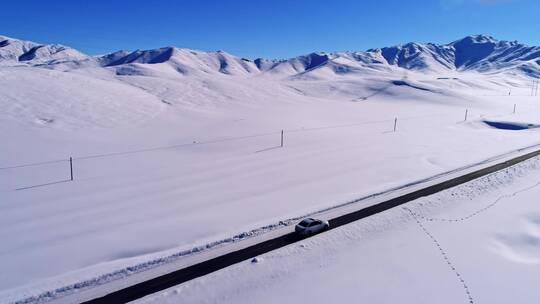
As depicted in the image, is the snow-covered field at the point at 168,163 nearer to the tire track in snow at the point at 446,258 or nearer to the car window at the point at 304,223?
the car window at the point at 304,223

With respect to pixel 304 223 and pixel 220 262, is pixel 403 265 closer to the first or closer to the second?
pixel 304 223

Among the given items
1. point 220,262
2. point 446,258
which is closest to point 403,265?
point 446,258

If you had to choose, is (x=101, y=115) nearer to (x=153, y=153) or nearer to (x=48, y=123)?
(x=48, y=123)

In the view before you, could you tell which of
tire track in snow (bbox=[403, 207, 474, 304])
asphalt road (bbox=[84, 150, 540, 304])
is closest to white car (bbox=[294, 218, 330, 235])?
asphalt road (bbox=[84, 150, 540, 304])

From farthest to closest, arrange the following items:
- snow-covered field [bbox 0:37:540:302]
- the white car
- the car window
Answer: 1. the car window
2. the white car
3. snow-covered field [bbox 0:37:540:302]

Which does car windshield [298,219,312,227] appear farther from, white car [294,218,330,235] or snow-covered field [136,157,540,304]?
snow-covered field [136,157,540,304]

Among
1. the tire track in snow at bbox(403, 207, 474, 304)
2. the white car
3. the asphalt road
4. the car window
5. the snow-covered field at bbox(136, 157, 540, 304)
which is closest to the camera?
the asphalt road

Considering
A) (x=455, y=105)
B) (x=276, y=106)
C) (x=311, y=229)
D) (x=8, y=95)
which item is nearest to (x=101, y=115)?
(x=8, y=95)
